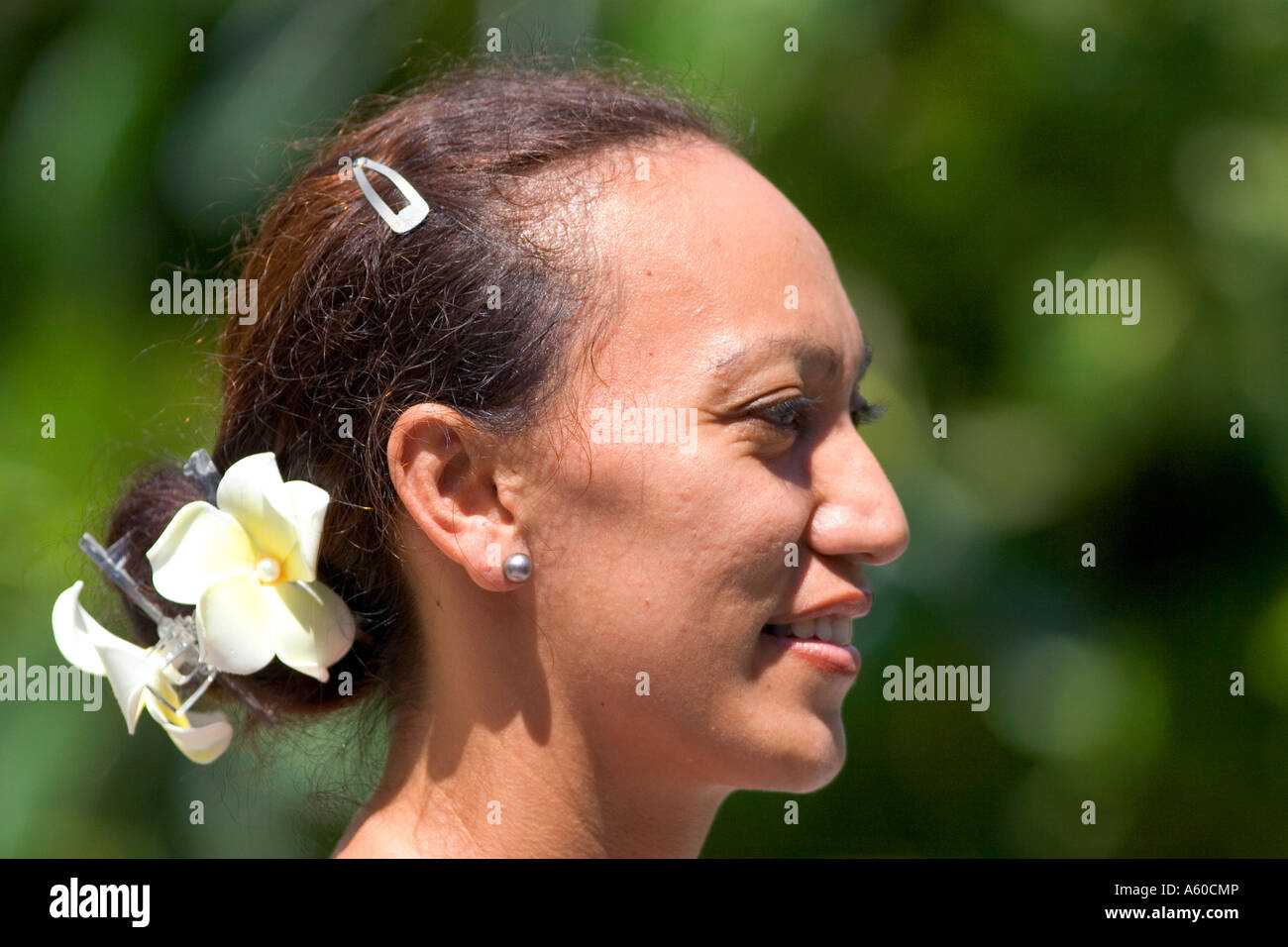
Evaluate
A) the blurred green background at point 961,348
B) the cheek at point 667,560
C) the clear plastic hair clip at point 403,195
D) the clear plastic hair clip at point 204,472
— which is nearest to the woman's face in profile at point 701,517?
the cheek at point 667,560

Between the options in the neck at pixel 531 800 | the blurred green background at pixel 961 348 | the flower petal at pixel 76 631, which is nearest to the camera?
the neck at pixel 531 800

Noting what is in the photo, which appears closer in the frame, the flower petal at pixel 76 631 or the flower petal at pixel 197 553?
the flower petal at pixel 197 553

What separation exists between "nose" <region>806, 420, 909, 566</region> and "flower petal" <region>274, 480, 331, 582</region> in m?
0.63

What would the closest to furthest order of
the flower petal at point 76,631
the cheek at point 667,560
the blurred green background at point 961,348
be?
the cheek at point 667,560, the flower petal at point 76,631, the blurred green background at point 961,348

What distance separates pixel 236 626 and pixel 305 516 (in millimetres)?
183

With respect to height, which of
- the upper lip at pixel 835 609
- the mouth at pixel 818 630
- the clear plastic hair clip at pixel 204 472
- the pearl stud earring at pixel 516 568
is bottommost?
the mouth at pixel 818 630

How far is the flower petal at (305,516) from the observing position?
1.57m

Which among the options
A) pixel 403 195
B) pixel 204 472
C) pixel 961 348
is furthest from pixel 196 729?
pixel 961 348

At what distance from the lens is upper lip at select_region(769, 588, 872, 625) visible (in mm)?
1607

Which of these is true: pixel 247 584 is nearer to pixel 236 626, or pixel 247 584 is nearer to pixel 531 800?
pixel 236 626

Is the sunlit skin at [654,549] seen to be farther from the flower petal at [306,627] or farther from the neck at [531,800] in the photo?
the flower petal at [306,627]

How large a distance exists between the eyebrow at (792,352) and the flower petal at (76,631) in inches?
37.2

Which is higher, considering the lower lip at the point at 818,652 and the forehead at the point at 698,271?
the forehead at the point at 698,271
